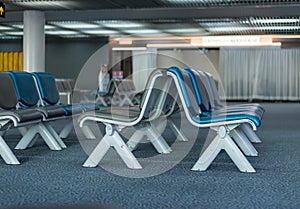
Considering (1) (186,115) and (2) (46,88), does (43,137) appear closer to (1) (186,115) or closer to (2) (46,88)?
(2) (46,88)

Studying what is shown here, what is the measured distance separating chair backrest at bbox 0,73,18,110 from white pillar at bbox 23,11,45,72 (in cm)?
761

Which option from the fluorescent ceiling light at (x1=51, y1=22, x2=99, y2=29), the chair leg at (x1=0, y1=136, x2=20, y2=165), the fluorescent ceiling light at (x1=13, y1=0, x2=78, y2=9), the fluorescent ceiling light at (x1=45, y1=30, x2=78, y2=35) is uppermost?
the fluorescent ceiling light at (x1=13, y1=0, x2=78, y2=9)

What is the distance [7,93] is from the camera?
5.03m

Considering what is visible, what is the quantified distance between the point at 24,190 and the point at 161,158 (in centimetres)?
171

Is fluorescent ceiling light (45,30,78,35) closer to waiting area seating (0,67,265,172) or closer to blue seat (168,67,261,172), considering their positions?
waiting area seating (0,67,265,172)

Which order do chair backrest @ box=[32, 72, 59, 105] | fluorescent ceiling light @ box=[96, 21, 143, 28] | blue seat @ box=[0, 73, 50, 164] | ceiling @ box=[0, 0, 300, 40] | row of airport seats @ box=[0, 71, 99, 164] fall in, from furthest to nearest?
fluorescent ceiling light @ box=[96, 21, 143, 28] < ceiling @ box=[0, 0, 300, 40] < chair backrest @ box=[32, 72, 59, 105] < row of airport seats @ box=[0, 71, 99, 164] < blue seat @ box=[0, 73, 50, 164]

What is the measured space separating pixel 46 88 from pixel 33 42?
286 inches

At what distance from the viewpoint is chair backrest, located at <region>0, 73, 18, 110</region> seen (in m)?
4.98

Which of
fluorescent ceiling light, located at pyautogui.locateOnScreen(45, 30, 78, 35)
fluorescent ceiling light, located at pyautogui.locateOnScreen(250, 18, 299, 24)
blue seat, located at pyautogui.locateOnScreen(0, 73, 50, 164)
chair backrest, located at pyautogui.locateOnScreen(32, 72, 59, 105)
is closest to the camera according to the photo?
blue seat, located at pyautogui.locateOnScreen(0, 73, 50, 164)

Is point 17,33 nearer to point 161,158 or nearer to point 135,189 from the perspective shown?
point 161,158

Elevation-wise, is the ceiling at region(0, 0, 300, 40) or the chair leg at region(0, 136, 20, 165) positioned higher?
the ceiling at region(0, 0, 300, 40)

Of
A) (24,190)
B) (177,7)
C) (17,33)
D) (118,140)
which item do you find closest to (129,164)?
(118,140)

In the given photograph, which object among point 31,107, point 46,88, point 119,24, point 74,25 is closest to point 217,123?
point 31,107

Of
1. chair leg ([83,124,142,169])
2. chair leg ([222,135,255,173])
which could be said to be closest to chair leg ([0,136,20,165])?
chair leg ([83,124,142,169])
